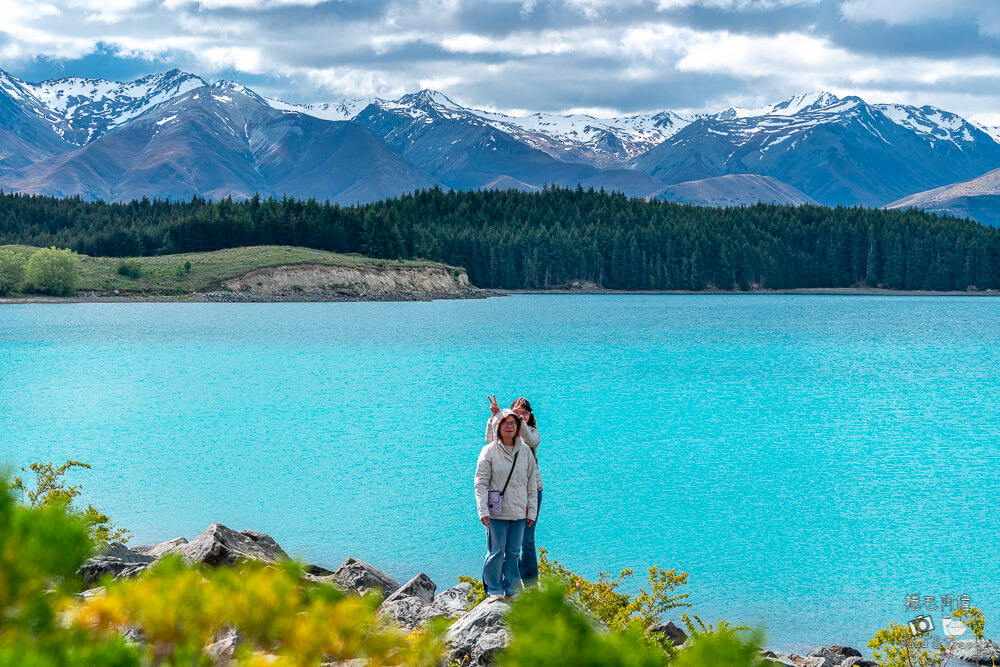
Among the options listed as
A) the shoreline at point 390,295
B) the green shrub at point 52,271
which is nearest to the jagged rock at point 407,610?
the shoreline at point 390,295

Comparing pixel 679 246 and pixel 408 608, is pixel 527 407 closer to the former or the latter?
pixel 408 608

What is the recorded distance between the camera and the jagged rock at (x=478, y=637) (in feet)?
25.0

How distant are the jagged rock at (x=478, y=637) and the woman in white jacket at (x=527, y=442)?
3.40 m

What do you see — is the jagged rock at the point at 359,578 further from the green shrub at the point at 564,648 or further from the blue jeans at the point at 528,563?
the green shrub at the point at 564,648

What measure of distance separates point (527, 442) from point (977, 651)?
22.0ft

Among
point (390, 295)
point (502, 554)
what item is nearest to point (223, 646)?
point (502, 554)

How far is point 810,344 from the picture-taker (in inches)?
2662

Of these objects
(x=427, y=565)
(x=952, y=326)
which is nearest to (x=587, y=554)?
(x=427, y=565)

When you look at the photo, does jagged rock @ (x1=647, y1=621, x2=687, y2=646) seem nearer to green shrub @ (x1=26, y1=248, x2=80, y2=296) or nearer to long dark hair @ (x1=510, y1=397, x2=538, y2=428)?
long dark hair @ (x1=510, y1=397, x2=538, y2=428)

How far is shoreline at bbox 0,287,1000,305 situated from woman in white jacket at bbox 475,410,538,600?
116383 mm

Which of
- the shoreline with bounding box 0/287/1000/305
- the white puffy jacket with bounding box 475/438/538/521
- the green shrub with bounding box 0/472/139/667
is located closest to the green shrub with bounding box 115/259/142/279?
the shoreline with bounding box 0/287/1000/305

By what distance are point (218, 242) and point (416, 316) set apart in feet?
209

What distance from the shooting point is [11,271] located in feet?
375

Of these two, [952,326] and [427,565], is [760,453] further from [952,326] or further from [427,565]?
[952,326]
